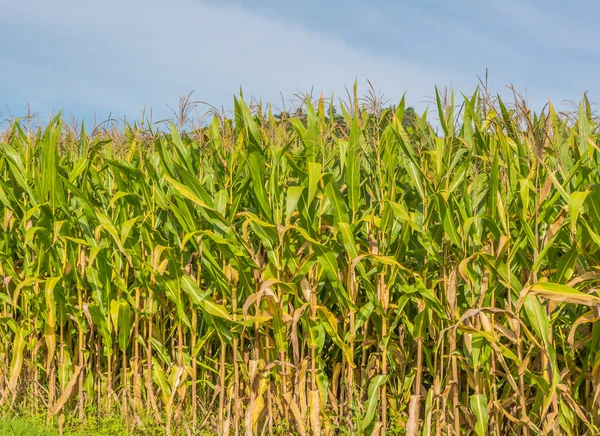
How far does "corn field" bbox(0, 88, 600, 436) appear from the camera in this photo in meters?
3.66

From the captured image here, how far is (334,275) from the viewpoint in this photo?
12.7 feet

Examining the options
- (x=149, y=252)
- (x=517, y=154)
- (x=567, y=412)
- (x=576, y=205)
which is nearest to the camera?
(x=576, y=205)

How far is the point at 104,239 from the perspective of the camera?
15.8ft

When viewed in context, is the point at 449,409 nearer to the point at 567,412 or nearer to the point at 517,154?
the point at 567,412

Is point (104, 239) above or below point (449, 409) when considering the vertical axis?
above

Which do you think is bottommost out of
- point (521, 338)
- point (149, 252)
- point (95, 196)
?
point (521, 338)

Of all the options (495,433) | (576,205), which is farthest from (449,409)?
(576,205)

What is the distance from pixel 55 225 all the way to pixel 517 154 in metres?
3.28

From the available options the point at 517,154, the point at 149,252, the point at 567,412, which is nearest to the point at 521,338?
the point at 567,412

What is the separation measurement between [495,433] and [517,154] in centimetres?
166

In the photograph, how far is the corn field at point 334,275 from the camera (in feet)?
12.0

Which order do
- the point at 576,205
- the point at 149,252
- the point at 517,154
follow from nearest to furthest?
the point at 576,205 < the point at 517,154 < the point at 149,252

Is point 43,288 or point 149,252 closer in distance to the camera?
point 149,252

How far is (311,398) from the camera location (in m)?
4.08
